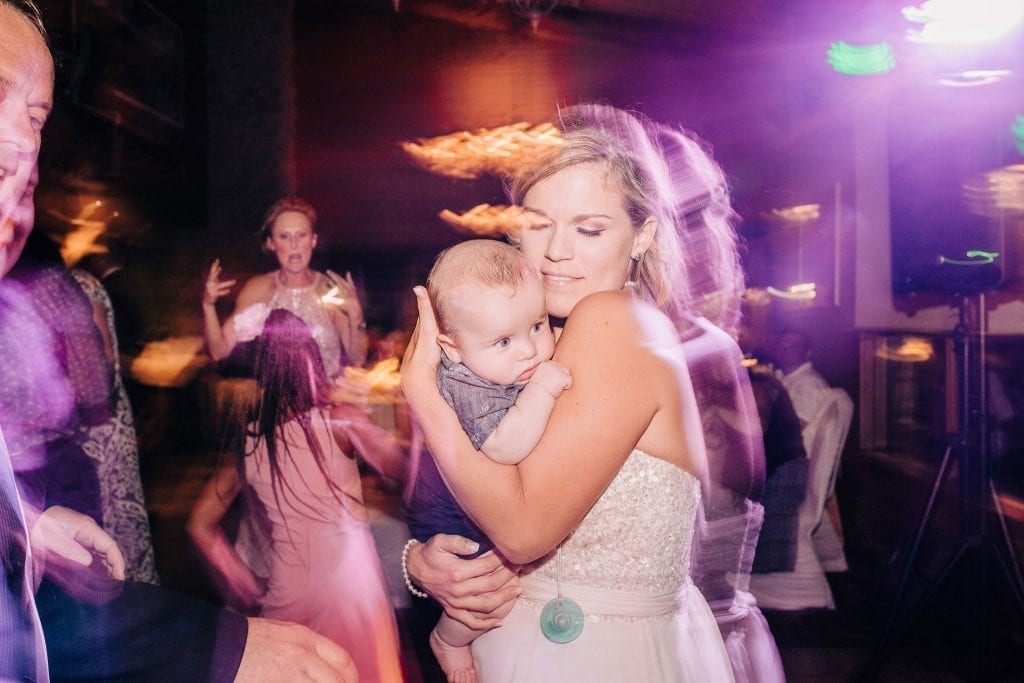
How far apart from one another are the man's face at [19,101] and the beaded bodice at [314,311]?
2.65 m

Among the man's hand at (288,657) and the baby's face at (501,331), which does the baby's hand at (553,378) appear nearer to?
the baby's face at (501,331)

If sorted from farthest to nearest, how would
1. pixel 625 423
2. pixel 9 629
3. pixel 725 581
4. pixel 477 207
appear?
pixel 477 207, pixel 725 581, pixel 625 423, pixel 9 629

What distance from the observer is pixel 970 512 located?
3328 millimetres

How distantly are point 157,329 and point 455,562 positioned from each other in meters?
4.73

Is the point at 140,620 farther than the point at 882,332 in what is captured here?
No

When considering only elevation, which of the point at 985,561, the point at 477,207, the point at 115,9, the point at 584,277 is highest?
the point at 115,9

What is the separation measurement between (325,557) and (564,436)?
4.86ft

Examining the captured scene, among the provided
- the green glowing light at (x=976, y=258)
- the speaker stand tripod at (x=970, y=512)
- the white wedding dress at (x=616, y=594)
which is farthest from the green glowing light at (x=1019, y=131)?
the white wedding dress at (x=616, y=594)

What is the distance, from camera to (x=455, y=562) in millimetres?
1438

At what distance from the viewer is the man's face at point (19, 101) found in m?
1.19

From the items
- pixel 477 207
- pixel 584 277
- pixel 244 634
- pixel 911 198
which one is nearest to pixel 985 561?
pixel 911 198

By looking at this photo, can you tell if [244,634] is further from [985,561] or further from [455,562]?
[985,561]

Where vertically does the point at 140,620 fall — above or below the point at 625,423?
below

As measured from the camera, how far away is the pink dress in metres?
2.37
